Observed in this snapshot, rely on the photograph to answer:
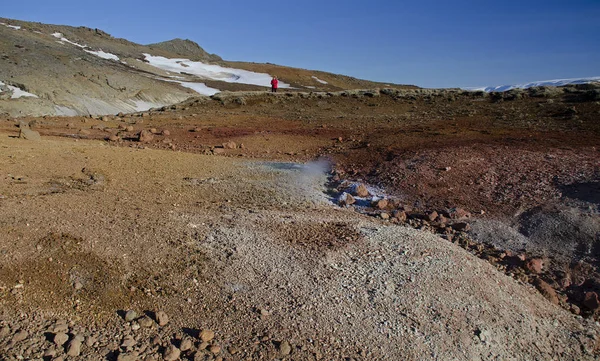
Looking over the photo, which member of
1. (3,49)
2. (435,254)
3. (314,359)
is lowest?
(314,359)

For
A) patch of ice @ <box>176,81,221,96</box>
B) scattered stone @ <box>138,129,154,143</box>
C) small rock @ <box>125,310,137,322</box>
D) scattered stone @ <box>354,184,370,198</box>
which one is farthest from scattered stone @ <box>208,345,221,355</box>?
patch of ice @ <box>176,81,221,96</box>

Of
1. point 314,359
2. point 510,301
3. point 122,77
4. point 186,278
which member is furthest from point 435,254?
point 122,77

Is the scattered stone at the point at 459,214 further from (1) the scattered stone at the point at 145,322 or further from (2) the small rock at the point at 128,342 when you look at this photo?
(2) the small rock at the point at 128,342

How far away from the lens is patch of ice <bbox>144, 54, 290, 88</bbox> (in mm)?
43781

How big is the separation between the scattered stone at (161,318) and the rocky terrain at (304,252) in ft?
0.06

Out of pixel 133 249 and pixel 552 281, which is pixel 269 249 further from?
pixel 552 281

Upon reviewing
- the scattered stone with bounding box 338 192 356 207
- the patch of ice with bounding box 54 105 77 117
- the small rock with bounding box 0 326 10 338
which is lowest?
the patch of ice with bounding box 54 105 77 117

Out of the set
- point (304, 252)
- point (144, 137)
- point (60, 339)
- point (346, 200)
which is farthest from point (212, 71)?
point (60, 339)

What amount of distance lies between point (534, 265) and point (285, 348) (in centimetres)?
332

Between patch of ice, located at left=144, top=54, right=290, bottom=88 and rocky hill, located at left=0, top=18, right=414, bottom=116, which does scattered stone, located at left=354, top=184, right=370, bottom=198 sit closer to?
rocky hill, located at left=0, top=18, right=414, bottom=116

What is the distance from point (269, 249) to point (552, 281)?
3132 millimetres

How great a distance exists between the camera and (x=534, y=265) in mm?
5277

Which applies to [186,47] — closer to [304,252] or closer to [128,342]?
[304,252]

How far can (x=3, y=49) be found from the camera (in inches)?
892
